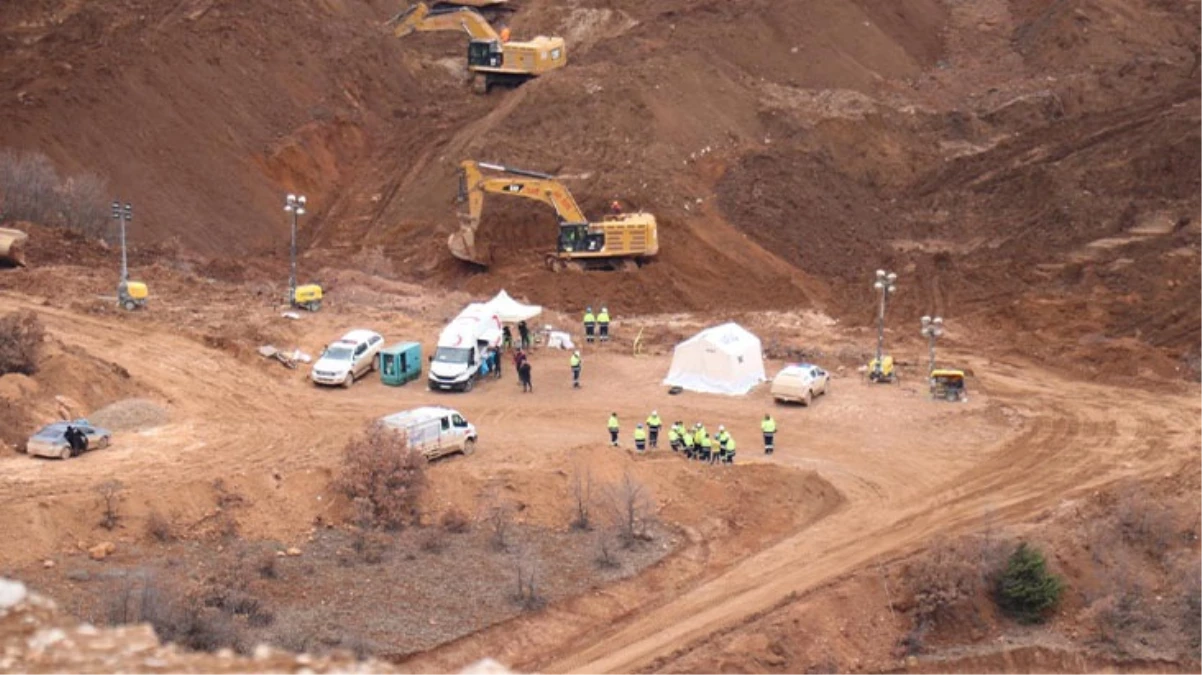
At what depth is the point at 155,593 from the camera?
23.3 m

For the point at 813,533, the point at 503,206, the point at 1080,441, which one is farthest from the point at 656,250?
the point at 813,533

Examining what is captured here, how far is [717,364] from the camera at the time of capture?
39.6 metres

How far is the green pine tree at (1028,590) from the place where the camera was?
27.5 meters

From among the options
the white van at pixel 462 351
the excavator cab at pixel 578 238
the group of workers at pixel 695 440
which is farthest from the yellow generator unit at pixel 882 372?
the excavator cab at pixel 578 238

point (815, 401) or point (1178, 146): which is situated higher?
point (1178, 146)

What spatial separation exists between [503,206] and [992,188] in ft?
60.0

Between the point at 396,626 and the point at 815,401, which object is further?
the point at 815,401

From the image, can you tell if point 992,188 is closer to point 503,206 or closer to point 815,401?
point 503,206

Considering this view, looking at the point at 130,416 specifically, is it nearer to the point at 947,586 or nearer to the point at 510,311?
the point at 510,311

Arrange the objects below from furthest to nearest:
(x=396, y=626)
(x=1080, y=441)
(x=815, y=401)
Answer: (x=815, y=401), (x=1080, y=441), (x=396, y=626)

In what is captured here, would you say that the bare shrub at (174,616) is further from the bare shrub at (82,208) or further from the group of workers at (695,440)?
the bare shrub at (82,208)

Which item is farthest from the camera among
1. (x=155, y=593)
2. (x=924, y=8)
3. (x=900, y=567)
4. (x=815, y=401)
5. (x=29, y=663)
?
(x=924, y=8)

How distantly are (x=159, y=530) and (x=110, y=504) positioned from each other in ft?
3.31

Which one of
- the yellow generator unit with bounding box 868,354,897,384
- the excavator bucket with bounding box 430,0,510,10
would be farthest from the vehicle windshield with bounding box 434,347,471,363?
the excavator bucket with bounding box 430,0,510,10
